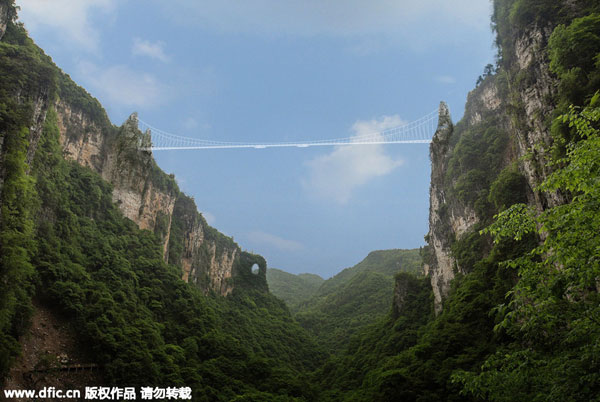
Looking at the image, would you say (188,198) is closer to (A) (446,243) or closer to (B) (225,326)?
(B) (225,326)

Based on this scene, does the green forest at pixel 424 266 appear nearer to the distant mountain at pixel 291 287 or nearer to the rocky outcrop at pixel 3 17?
the rocky outcrop at pixel 3 17

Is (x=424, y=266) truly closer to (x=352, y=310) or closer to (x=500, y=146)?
(x=352, y=310)

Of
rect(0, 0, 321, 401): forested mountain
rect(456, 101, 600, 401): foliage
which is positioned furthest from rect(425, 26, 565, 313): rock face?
rect(0, 0, 321, 401): forested mountain

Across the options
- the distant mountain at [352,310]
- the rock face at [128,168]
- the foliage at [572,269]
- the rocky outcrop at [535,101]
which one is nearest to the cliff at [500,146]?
the rocky outcrop at [535,101]

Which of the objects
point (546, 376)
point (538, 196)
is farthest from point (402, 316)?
point (546, 376)

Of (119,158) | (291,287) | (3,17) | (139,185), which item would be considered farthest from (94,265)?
(291,287)

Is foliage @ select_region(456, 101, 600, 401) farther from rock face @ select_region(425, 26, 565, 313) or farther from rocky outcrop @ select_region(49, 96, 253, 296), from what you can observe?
rocky outcrop @ select_region(49, 96, 253, 296)
